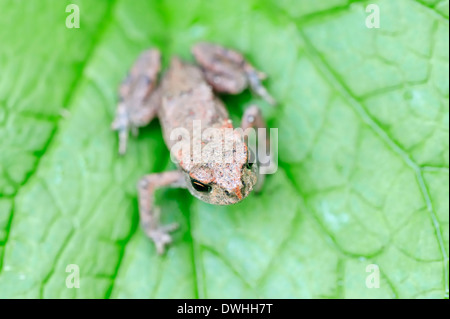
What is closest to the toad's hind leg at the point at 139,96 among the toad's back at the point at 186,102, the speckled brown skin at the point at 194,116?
the speckled brown skin at the point at 194,116

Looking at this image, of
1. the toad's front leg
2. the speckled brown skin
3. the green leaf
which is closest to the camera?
the speckled brown skin

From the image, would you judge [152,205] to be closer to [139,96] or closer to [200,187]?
[200,187]

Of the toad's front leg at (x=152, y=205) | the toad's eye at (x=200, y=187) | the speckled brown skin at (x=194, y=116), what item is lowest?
the toad's front leg at (x=152, y=205)

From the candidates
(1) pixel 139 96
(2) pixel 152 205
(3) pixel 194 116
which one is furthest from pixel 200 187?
(1) pixel 139 96

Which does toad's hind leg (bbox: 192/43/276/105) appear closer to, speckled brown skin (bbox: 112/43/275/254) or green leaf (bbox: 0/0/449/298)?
speckled brown skin (bbox: 112/43/275/254)

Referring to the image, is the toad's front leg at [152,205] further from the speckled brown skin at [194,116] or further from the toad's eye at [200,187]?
the toad's eye at [200,187]

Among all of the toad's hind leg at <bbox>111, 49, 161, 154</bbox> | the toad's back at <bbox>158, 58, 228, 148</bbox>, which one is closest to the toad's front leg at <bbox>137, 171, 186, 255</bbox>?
the toad's back at <bbox>158, 58, 228, 148</bbox>

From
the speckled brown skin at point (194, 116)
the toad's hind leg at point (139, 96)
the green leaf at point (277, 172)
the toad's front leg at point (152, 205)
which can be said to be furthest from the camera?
the toad's hind leg at point (139, 96)
